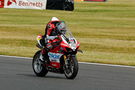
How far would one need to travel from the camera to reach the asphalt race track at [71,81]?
1058 cm

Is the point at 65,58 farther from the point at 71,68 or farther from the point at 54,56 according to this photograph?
the point at 54,56

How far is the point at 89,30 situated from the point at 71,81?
60.0ft

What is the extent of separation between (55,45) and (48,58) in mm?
588

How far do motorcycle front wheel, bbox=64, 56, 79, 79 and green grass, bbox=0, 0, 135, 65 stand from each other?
514 cm

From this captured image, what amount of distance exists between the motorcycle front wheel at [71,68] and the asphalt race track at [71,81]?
5.8 inches

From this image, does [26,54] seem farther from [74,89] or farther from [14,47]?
[74,89]

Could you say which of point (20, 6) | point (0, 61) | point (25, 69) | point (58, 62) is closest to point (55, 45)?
point (58, 62)

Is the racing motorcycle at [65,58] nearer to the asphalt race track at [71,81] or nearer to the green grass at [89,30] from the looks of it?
the asphalt race track at [71,81]

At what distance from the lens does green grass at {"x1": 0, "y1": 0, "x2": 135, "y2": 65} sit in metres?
19.5

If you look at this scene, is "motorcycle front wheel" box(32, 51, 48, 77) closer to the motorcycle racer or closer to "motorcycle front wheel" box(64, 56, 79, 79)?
the motorcycle racer

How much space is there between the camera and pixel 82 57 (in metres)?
18.2

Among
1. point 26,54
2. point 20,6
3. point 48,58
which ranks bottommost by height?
point 20,6

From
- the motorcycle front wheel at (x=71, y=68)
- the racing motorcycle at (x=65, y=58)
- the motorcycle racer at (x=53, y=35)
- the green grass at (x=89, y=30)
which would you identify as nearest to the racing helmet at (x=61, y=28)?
the motorcycle racer at (x=53, y=35)

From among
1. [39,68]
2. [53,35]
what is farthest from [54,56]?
[39,68]
